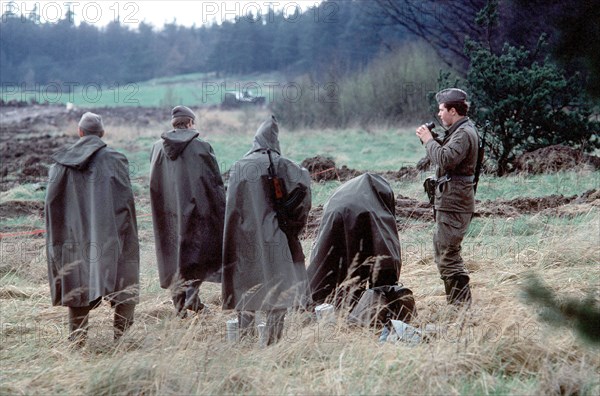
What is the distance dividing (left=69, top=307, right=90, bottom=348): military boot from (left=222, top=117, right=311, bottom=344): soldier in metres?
1.17

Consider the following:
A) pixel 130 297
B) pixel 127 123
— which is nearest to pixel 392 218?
pixel 130 297

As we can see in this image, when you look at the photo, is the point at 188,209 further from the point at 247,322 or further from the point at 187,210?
the point at 247,322

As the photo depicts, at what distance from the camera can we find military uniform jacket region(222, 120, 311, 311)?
6.70m

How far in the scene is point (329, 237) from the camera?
7.31 meters

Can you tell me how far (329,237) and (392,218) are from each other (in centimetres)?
58

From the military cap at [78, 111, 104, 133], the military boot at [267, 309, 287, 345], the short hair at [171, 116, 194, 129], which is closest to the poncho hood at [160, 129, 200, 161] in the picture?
the short hair at [171, 116, 194, 129]

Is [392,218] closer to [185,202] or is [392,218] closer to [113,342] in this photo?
[185,202]

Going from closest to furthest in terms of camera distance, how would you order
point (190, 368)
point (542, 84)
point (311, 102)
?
point (190, 368) < point (542, 84) < point (311, 102)

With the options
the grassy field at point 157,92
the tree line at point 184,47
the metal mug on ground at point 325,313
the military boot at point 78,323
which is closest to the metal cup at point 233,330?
the metal mug on ground at point 325,313

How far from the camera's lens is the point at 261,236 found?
6715mm

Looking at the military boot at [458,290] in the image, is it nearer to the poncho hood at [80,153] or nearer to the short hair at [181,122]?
the short hair at [181,122]

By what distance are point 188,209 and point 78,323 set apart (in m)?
1.64

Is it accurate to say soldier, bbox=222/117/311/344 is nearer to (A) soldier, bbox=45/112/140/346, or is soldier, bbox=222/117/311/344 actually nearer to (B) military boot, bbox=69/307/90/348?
(A) soldier, bbox=45/112/140/346

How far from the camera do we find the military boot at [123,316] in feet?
22.8
